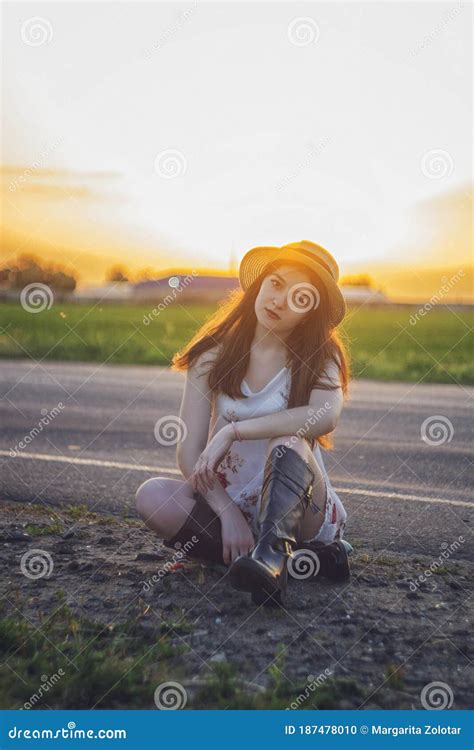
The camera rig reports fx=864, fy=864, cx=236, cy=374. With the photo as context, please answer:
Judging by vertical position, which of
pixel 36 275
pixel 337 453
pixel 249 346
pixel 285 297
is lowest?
pixel 36 275

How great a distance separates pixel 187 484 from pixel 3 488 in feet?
7.08

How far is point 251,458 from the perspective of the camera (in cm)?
369

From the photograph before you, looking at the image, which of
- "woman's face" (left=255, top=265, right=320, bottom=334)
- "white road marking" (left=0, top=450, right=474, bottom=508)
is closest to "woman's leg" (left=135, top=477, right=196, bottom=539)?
"woman's face" (left=255, top=265, right=320, bottom=334)

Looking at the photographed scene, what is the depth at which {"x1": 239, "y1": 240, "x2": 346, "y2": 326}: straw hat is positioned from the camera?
138 inches
